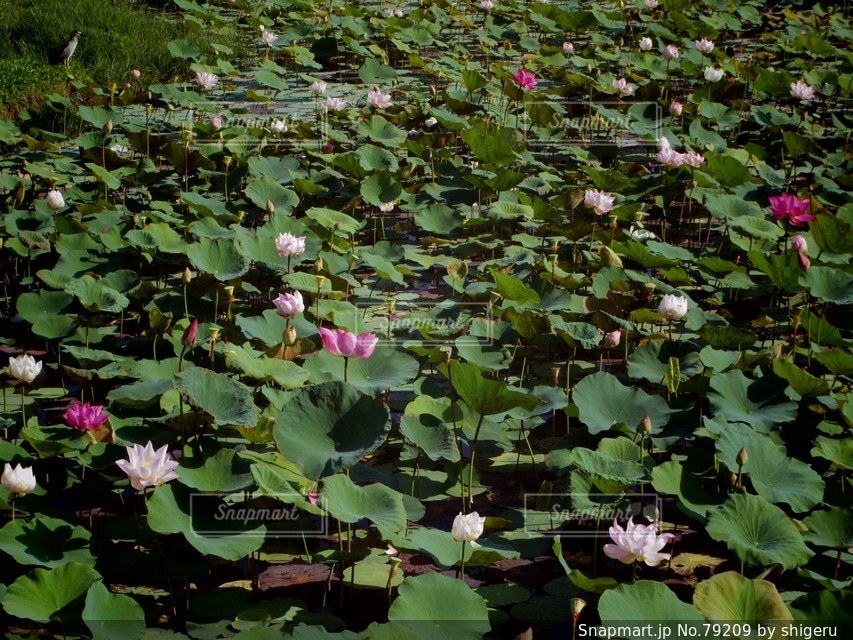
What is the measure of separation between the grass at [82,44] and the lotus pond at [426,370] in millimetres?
215

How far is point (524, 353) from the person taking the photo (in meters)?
2.99

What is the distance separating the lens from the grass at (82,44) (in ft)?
17.5

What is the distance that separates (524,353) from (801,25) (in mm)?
5400

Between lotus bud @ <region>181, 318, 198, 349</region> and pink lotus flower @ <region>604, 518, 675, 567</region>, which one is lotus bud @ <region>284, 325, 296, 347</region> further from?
pink lotus flower @ <region>604, 518, 675, 567</region>

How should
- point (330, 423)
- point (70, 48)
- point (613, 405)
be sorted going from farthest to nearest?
point (70, 48) < point (613, 405) < point (330, 423)

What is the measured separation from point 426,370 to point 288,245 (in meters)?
0.62

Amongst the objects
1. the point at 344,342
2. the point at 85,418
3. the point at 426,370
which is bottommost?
the point at 426,370

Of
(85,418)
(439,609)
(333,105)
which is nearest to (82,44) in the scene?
(333,105)

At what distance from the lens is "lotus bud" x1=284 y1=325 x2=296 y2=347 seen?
255 centimetres

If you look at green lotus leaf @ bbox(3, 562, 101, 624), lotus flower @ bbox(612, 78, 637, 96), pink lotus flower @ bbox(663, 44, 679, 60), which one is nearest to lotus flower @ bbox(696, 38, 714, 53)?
pink lotus flower @ bbox(663, 44, 679, 60)

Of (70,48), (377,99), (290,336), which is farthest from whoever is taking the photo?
(70,48)

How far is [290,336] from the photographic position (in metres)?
2.56
